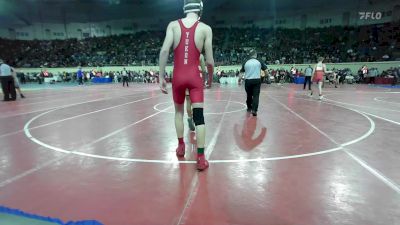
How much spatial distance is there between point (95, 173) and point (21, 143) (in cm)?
260

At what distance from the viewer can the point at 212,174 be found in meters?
3.92

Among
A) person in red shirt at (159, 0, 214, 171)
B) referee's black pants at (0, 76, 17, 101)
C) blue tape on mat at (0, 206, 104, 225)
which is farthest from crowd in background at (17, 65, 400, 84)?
blue tape on mat at (0, 206, 104, 225)

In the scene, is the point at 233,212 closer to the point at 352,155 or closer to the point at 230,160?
the point at 230,160

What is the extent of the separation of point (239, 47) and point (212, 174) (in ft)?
121

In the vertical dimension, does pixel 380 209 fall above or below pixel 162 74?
below

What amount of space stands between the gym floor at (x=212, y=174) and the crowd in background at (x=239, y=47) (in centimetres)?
2907

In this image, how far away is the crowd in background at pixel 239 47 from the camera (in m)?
32.5

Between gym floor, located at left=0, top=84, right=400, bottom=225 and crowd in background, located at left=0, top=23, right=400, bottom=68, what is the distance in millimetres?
29069

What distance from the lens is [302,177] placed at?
3775mm

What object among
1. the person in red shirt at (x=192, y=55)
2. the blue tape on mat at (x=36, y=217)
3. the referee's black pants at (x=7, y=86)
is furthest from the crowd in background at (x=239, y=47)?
the blue tape on mat at (x=36, y=217)

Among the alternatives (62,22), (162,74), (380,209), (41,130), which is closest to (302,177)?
(380,209)

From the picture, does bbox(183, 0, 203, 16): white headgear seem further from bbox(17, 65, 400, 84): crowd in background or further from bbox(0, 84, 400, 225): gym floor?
bbox(17, 65, 400, 84): crowd in background

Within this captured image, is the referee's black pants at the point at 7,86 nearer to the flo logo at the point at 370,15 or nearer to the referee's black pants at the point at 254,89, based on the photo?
the referee's black pants at the point at 254,89

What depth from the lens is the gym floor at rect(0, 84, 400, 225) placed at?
2.89 m
